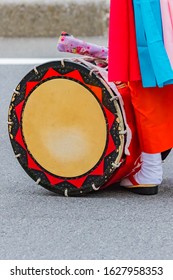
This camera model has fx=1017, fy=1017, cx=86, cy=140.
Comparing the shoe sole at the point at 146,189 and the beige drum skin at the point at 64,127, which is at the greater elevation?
the beige drum skin at the point at 64,127

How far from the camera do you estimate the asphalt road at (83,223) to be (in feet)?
12.4

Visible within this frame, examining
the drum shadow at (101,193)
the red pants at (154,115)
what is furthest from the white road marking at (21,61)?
the red pants at (154,115)

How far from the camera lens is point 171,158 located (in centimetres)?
546

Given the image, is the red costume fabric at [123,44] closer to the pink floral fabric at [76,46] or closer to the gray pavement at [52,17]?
the pink floral fabric at [76,46]

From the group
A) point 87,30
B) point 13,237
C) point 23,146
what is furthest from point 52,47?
point 13,237

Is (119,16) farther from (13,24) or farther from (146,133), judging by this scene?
(13,24)

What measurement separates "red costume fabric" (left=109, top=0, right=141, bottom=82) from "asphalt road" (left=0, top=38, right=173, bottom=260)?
1.84 feet

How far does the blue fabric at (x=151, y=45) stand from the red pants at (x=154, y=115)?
83mm

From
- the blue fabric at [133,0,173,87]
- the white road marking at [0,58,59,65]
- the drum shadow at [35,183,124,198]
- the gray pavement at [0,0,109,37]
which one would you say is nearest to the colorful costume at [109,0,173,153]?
the blue fabric at [133,0,173,87]

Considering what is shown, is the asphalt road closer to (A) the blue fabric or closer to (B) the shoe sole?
(B) the shoe sole

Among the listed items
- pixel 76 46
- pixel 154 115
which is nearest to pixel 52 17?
pixel 76 46

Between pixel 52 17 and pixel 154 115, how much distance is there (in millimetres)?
6671

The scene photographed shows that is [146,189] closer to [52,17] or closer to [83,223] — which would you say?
[83,223]

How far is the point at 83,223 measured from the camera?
4.16 meters
